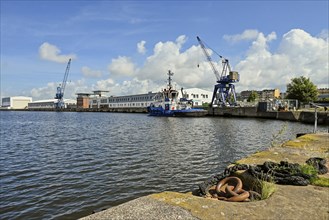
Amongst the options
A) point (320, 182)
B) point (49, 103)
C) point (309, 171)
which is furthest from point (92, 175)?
point (49, 103)

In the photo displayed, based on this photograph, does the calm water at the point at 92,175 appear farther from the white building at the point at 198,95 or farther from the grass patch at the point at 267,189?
the white building at the point at 198,95

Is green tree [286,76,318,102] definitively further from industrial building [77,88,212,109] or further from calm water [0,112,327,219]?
calm water [0,112,327,219]

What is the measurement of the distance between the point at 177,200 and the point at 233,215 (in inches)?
36.9

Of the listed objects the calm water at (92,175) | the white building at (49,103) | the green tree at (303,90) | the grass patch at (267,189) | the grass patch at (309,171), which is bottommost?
the calm water at (92,175)

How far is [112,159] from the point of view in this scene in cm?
1305

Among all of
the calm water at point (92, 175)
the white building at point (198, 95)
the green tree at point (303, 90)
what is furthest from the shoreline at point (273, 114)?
the white building at point (198, 95)

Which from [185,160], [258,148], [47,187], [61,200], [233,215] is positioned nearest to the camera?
[233,215]

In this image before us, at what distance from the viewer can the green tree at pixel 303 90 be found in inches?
2518

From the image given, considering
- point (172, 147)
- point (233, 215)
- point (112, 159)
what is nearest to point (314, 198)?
point (233, 215)

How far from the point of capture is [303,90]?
64250 millimetres

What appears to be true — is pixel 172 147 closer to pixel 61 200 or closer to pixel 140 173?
pixel 140 173

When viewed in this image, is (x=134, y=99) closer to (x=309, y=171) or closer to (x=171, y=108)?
(x=171, y=108)

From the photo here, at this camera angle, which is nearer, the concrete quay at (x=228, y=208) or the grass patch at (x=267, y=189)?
the concrete quay at (x=228, y=208)

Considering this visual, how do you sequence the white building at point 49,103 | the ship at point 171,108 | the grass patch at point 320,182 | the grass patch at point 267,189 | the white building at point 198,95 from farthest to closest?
the white building at point 49,103 → the white building at point 198,95 → the ship at point 171,108 → the grass patch at point 320,182 → the grass patch at point 267,189
